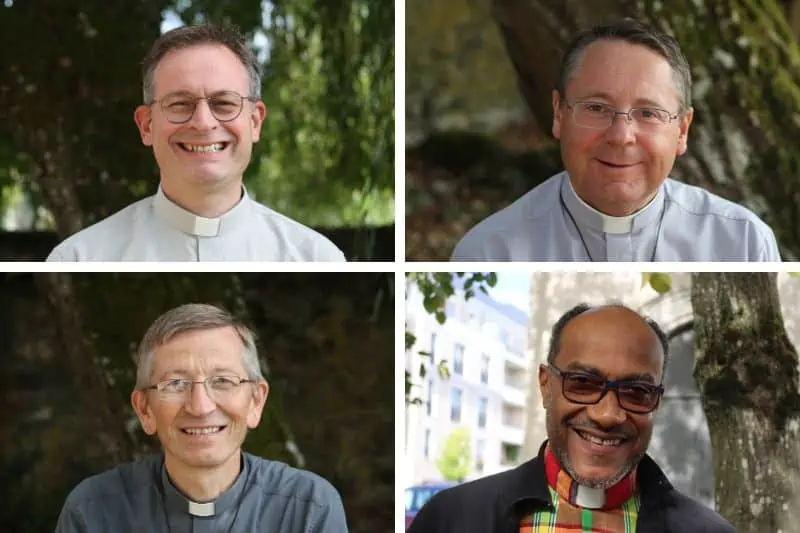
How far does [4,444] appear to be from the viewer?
8.27ft

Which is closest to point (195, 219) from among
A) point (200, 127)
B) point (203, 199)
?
point (203, 199)

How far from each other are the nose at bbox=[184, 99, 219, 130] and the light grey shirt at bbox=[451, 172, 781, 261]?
54 cm

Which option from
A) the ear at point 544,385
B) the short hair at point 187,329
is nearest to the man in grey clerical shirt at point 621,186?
the ear at point 544,385

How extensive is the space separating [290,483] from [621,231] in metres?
0.81

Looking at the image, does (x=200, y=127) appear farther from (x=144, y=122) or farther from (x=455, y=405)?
(x=455, y=405)

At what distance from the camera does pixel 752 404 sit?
2.52m

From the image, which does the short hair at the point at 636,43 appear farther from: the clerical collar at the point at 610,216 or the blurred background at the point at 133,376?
the blurred background at the point at 133,376

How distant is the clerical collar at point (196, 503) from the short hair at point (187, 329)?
0.68 feet

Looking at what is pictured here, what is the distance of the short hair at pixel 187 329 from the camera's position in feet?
8.11

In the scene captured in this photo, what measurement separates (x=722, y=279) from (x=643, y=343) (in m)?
0.21

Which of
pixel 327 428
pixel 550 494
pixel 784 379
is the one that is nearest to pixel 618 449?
pixel 550 494

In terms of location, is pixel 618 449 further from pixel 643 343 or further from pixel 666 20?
pixel 666 20

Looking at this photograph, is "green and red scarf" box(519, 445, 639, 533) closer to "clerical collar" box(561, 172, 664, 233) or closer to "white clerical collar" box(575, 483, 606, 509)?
"white clerical collar" box(575, 483, 606, 509)

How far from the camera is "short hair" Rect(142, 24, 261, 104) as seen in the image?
96.1 inches
